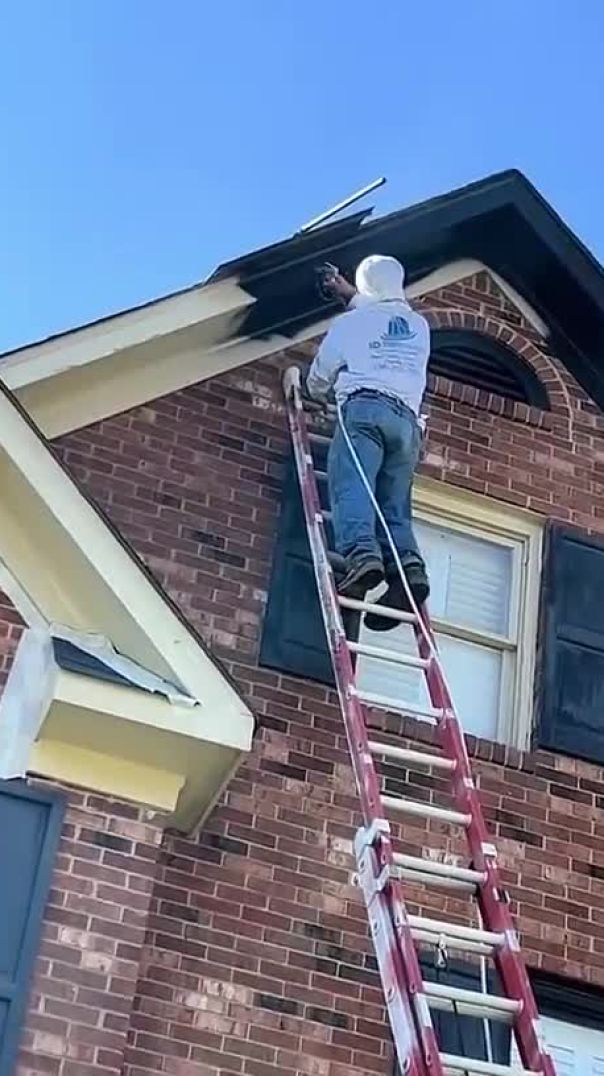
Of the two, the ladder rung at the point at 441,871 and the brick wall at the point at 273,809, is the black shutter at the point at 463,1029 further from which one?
the ladder rung at the point at 441,871

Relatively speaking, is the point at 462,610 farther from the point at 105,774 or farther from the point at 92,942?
the point at 92,942

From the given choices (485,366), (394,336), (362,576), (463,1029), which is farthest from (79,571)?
(485,366)

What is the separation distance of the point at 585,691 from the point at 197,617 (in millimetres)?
1975

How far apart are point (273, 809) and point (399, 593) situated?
110 cm

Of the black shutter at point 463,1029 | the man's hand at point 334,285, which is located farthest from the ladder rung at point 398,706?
the man's hand at point 334,285

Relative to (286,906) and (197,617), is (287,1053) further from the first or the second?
(197,617)

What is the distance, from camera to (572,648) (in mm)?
8523

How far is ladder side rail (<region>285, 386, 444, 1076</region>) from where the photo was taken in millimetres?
4668

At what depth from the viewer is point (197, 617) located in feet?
25.6

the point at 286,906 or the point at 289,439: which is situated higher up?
the point at 289,439

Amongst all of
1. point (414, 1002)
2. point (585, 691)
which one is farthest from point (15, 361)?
point (414, 1002)

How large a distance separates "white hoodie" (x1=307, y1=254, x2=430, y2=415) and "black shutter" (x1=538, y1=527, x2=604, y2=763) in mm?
1426

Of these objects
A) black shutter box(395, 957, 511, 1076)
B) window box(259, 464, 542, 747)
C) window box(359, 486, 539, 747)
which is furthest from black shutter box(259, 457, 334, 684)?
black shutter box(395, 957, 511, 1076)

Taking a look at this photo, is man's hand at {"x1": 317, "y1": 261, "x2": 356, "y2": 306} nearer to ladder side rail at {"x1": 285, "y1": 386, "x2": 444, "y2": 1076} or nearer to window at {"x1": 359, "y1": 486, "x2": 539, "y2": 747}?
window at {"x1": 359, "y1": 486, "x2": 539, "y2": 747}
